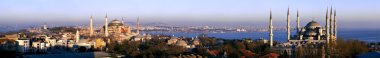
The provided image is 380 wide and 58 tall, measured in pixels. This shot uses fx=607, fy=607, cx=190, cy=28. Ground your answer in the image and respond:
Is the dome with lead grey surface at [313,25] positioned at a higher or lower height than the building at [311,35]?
higher

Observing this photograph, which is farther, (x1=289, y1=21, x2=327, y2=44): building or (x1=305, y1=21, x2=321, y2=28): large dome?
(x1=305, y1=21, x2=321, y2=28): large dome

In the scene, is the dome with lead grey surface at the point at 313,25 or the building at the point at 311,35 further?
the dome with lead grey surface at the point at 313,25

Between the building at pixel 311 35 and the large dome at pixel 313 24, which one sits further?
the large dome at pixel 313 24

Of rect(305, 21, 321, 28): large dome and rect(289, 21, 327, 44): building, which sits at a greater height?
rect(305, 21, 321, 28): large dome

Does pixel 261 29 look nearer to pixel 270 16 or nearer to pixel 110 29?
pixel 110 29

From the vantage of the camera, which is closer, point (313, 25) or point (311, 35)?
point (311, 35)

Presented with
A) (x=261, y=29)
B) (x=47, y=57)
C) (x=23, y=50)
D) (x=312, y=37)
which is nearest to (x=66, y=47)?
(x=23, y=50)

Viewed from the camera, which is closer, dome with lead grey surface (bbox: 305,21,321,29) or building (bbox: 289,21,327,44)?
building (bbox: 289,21,327,44)

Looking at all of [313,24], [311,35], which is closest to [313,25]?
[313,24]

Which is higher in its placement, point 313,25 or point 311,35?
point 313,25

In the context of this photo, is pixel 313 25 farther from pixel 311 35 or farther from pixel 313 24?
pixel 311 35

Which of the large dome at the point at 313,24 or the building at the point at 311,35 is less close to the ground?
the large dome at the point at 313,24
